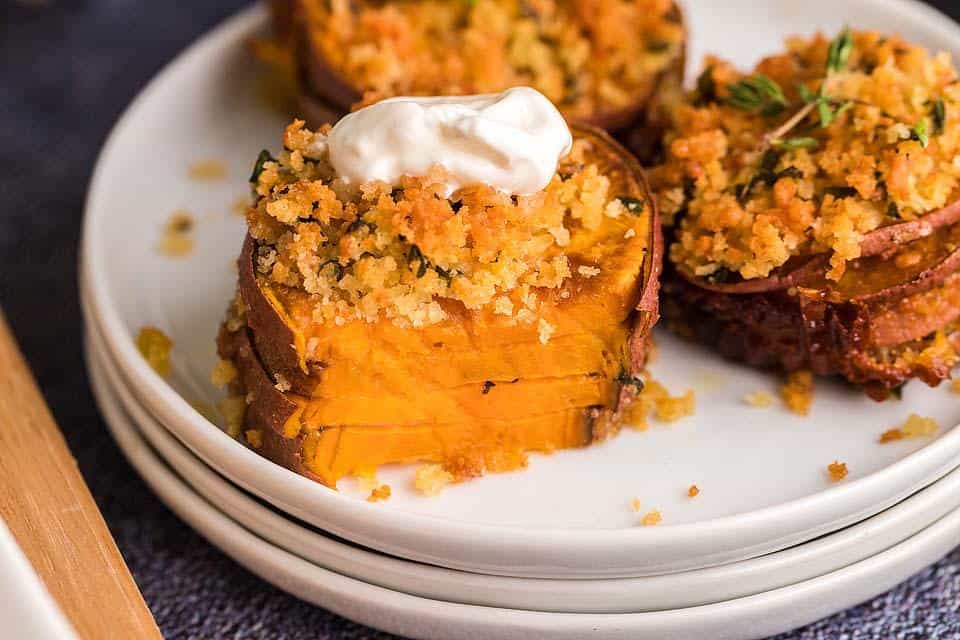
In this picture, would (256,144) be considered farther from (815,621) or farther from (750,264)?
(815,621)

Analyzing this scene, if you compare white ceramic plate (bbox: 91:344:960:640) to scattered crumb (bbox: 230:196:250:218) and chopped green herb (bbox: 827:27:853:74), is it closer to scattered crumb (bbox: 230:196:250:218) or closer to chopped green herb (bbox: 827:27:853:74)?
scattered crumb (bbox: 230:196:250:218)

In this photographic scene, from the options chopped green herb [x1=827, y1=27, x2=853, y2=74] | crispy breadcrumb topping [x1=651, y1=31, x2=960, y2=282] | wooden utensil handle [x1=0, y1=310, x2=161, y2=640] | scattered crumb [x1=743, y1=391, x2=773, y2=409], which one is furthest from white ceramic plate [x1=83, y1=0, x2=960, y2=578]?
chopped green herb [x1=827, y1=27, x2=853, y2=74]

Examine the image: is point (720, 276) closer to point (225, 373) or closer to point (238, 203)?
point (225, 373)

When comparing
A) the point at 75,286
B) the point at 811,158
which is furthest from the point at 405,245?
the point at 75,286

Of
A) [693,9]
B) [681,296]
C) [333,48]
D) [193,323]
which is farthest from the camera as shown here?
[693,9]

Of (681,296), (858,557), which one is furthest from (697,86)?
(858,557)

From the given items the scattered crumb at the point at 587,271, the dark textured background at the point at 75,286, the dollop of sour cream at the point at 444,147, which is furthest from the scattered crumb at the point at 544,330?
the dark textured background at the point at 75,286

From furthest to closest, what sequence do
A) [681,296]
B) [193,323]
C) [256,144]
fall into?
[256,144] < [193,323] < [681,296]
